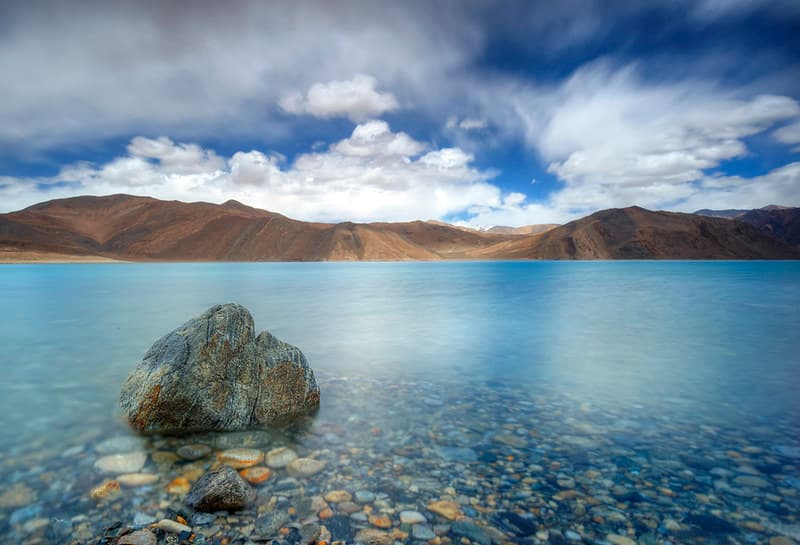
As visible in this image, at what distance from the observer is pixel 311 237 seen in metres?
163

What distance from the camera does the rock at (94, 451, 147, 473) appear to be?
4.90 meters

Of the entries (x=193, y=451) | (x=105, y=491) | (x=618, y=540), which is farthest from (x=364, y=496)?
(x=105, y=491)

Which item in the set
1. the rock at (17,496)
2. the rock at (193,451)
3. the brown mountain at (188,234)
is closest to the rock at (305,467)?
the rock at (193,451)

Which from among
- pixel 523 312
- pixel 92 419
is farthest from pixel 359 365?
pixel 523 312


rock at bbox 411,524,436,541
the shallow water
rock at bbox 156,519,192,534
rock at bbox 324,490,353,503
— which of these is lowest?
the shallow water

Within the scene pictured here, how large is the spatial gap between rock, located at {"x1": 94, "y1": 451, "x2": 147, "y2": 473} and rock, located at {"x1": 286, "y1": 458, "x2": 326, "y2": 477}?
71.7 inches

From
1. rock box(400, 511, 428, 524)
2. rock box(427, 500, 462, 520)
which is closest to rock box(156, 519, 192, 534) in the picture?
rock box(400, 511, 428, 524)

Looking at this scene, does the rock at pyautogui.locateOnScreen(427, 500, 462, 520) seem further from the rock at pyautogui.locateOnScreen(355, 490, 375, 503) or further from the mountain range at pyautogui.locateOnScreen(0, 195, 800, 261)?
the mountain range at pyautogui.locateOnScreen(0, 195, 800, 261)

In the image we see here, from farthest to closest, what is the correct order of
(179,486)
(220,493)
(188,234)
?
(188,234)
(179,486)
(220,493)

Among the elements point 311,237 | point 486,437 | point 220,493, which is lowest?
point 486,437

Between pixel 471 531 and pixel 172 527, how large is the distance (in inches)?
106

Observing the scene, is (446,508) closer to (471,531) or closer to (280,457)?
(471,531)

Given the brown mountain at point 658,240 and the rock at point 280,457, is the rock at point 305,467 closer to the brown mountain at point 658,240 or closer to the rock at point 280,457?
the rock at point 280,457

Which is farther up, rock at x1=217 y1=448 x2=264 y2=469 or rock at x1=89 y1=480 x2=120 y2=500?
rock at x1=89 y1=480 x2=120 y2=500
